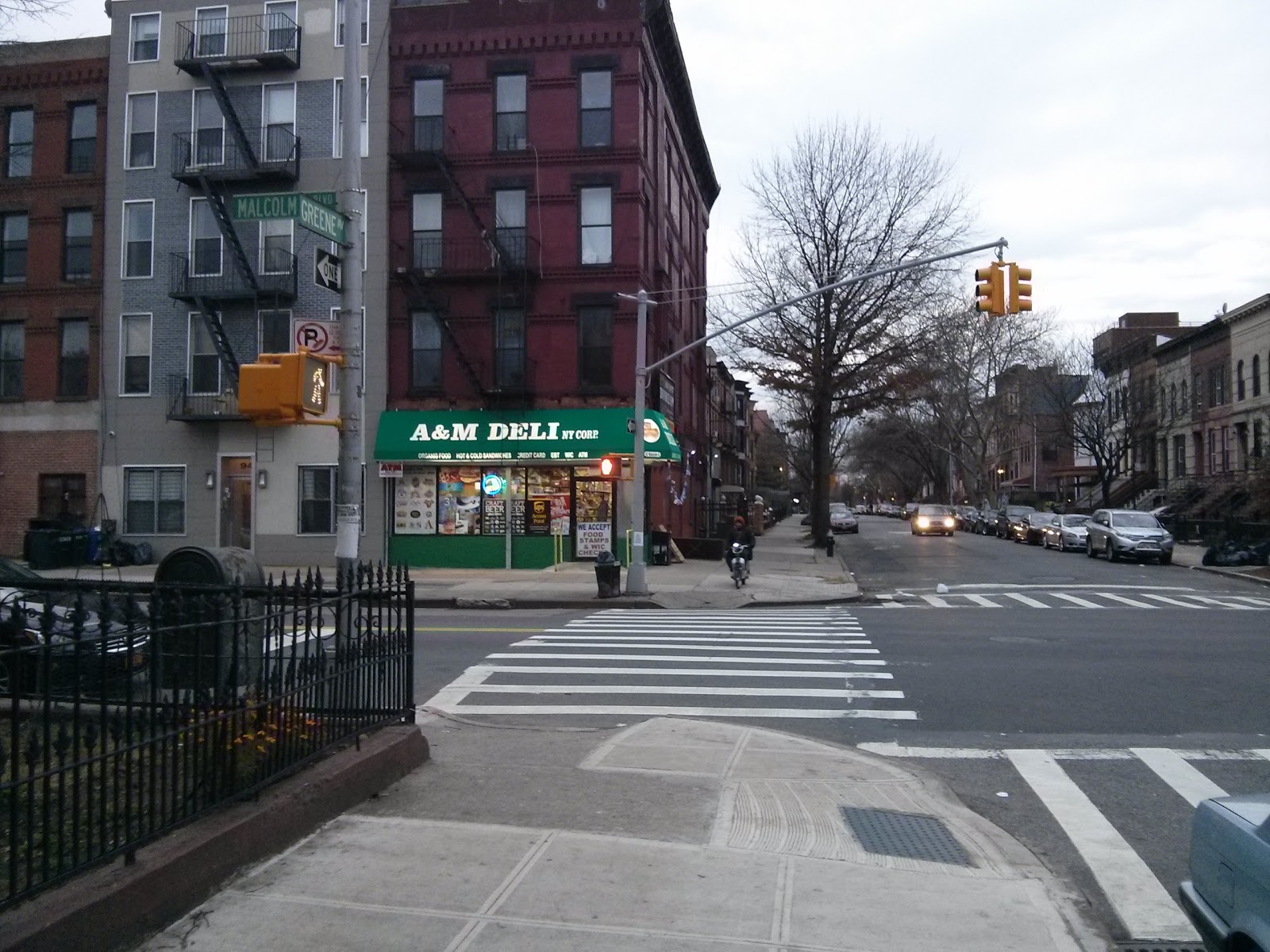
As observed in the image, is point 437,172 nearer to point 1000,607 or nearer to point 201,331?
point 201,331

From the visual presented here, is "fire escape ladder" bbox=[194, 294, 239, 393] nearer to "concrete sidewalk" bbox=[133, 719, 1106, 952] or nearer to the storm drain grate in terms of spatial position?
"concrete sidewalk" bbox=[133, 719, 1106, 952]

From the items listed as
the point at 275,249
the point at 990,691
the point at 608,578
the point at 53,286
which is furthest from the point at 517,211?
the point at 990,691

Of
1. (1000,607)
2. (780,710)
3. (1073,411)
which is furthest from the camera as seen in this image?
(1073,411)

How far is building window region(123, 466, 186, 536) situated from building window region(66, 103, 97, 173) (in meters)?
8.85

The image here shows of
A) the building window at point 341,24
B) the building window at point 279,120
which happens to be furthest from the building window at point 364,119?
the building window at point 341,24

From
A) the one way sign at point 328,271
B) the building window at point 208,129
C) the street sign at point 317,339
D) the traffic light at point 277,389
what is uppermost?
the building window at point 208,129

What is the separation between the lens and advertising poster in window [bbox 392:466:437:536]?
30562mm

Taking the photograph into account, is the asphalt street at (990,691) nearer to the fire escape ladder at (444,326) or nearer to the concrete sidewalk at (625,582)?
the concrete sidewalk at (625,582)

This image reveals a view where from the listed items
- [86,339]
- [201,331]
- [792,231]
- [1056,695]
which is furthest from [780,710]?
[792,231]

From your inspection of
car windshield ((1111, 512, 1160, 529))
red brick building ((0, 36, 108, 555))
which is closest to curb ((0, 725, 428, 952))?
red brick building ((0, 36, 108, 555))

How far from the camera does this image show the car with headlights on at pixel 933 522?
55.4 m

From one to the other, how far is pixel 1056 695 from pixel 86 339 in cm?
2920

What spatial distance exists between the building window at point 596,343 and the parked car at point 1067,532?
20.5 meters

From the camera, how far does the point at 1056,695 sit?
445 inches
